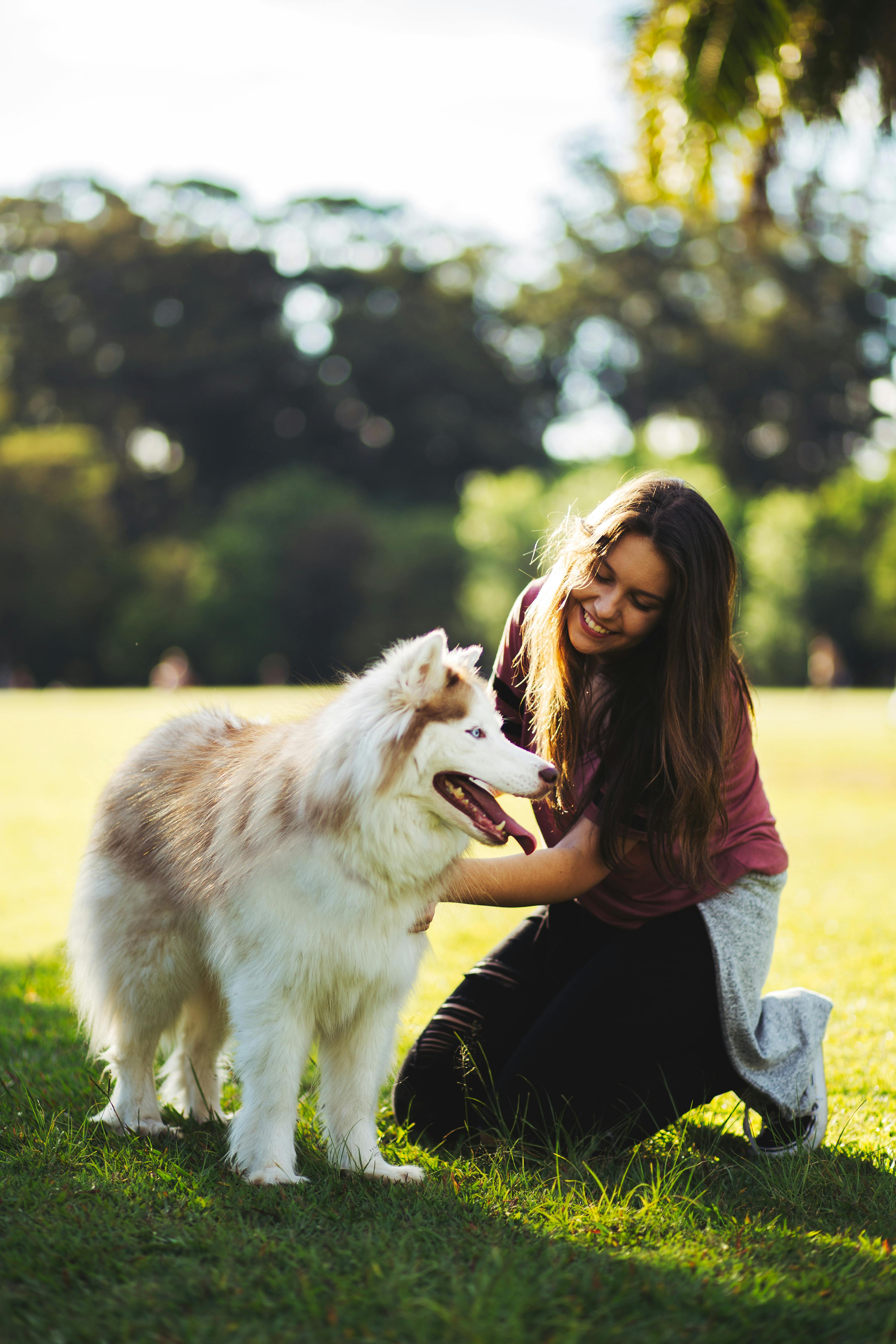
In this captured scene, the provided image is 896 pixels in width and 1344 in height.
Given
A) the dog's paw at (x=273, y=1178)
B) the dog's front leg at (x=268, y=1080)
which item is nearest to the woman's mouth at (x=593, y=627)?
the dog's front leg at (x=268, y=1080)

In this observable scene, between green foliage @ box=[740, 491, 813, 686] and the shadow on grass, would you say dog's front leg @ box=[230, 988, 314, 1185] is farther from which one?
green foliage @ box=[740, 491, 813, 686]

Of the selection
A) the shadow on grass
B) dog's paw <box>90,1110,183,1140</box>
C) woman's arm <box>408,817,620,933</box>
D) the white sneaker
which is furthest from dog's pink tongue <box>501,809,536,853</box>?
dog's paw <box>90,1110,183,1140</box>

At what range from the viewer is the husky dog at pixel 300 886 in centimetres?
317

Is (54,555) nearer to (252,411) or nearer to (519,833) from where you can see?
(252,411)

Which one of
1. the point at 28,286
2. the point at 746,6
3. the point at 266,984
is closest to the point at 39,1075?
the point at 266,984

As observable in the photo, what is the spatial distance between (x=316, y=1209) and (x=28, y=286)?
205 feet

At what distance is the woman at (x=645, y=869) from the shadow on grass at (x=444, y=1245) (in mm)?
202

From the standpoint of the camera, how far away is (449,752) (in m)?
3.16

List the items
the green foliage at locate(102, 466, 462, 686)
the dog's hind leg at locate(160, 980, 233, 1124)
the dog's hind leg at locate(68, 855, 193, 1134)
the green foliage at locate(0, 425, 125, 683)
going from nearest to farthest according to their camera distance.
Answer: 1. the dog's hind leg at locate(68, 855, 193, 1134)
2. the dog's hind leg at locate(160, 980, 233, 1124)
3. the green foliage at locate(0, 425, 125, 683)
4. the green foliage at locate(102, 466, 462, 686)

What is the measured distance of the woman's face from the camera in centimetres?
352

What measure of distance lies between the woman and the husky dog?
39 cm

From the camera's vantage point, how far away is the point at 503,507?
49.3 metres

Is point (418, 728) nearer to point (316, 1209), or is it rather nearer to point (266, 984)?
point (266, 984)

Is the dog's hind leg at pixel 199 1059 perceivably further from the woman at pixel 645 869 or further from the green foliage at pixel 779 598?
the green foliage at pixel 779 598
